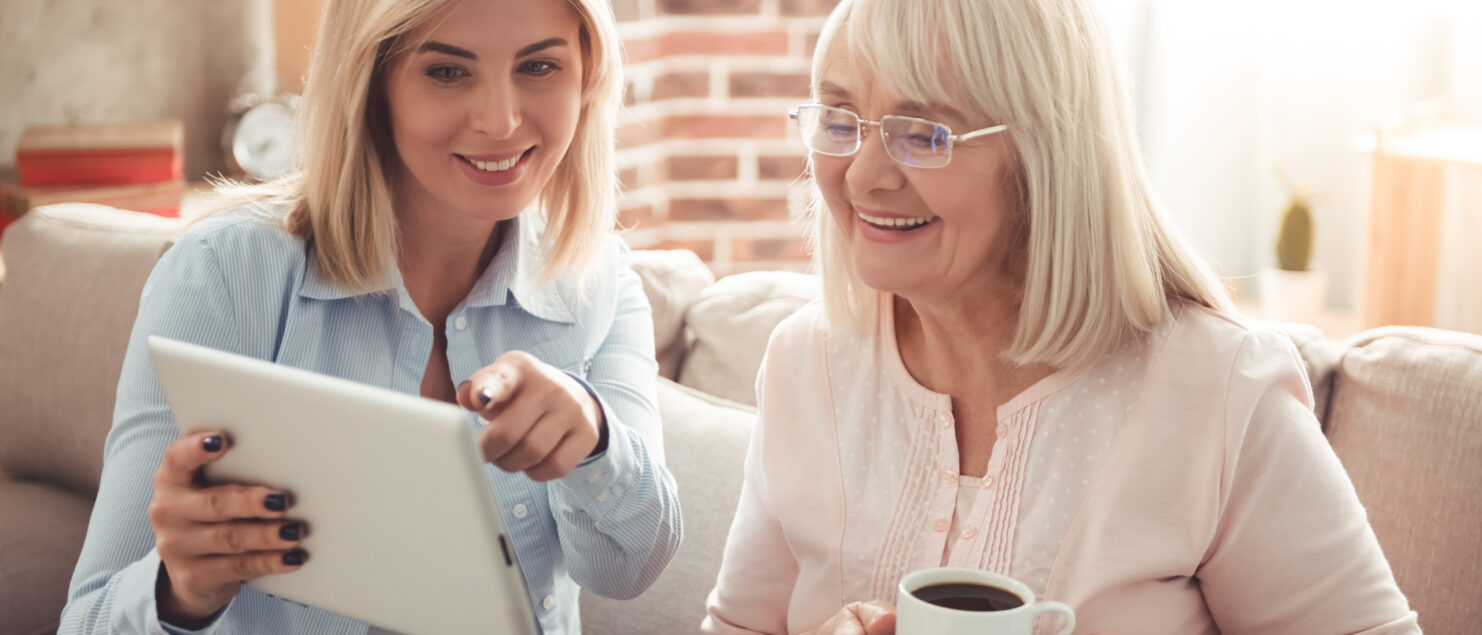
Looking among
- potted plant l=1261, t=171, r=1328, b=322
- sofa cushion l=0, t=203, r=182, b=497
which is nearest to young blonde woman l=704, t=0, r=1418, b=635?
sofa cushion l=0, t=203, r=182, b=497

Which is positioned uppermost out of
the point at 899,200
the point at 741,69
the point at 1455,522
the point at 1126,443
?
the point at 741,69

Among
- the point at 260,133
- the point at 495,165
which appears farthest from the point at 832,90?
the point at 260,133

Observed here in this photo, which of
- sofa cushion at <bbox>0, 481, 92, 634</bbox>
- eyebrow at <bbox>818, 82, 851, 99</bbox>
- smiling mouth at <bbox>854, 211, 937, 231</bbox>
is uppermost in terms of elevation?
eyebrow at <bbox>818, 82, 851, 99</bbox>

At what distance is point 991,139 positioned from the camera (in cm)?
116

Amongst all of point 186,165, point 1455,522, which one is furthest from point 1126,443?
point 186,165

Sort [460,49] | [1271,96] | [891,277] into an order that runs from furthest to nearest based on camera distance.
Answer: [1271,96] < [460,49] < [891,277]

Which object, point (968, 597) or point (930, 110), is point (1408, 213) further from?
point (968, 597)

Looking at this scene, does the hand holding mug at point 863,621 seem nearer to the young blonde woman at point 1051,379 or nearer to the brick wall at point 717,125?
the young blonde woman at point 1051,379

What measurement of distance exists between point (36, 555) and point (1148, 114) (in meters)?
3.03

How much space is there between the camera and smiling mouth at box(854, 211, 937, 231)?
119cm

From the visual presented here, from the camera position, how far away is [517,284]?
1500 mm

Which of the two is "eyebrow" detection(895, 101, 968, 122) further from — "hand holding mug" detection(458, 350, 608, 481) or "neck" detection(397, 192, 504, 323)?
"neck" detection(397, 192, 504, 323)

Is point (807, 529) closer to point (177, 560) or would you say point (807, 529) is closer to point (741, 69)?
point (177, 560)

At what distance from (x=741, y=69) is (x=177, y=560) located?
2.26 meters
